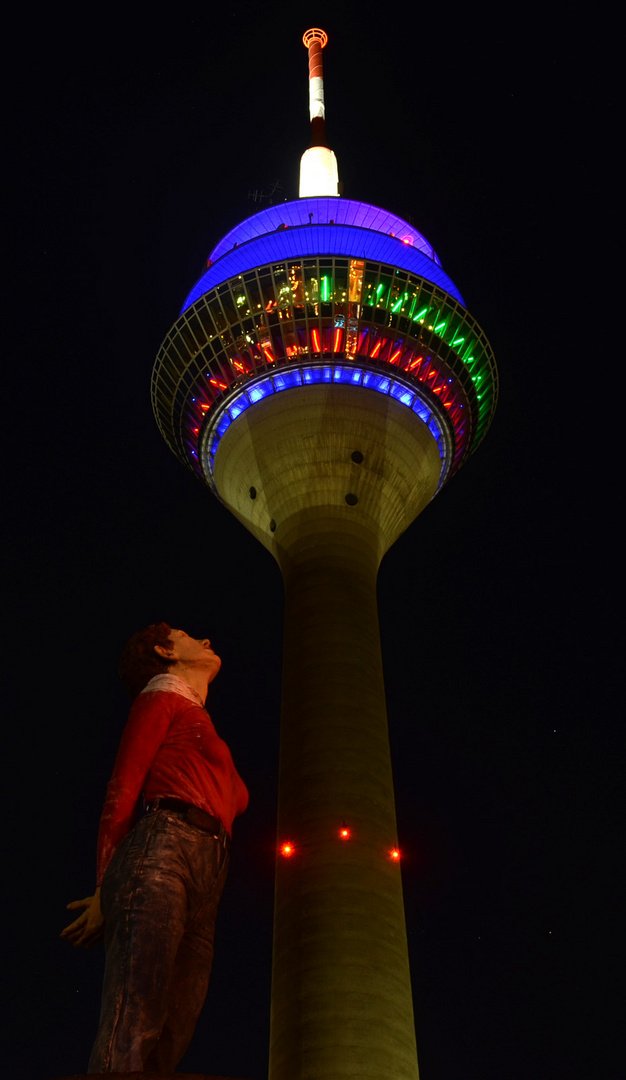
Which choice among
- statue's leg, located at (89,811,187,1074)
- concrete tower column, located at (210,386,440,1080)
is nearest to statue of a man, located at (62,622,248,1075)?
statue's leg, located at (89,811,187,1074)

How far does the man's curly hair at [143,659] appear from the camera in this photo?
815cm

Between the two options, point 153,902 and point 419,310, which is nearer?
point 153,902

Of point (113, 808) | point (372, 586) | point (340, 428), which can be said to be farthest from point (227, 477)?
point (113, 808)

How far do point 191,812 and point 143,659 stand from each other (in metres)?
1.52

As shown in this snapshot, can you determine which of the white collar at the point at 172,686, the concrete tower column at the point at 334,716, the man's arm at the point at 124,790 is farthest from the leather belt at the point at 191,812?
the concrete tower column at the point at 334,716

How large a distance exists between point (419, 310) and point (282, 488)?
792 centimetres

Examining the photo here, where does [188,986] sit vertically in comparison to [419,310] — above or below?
below

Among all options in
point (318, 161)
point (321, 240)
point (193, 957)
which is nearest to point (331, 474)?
point (321, 240)

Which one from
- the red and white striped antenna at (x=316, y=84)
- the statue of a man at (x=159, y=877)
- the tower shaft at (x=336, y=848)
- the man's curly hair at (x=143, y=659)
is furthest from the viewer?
the red and white striped antenna at (x=316, y=84)

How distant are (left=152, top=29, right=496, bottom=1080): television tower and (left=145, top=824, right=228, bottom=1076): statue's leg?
57.2ft

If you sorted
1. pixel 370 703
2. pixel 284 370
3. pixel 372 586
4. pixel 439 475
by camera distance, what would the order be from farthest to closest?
pixel 439 475 < pixel 284 370 < pixel 372 586 < pixel 370 703

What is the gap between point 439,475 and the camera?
37.1 metres

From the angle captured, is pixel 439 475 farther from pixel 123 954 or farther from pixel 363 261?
pixel 123 954

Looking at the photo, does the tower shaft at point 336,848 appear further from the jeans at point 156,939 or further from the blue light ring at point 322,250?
the jeans at point 156,939
